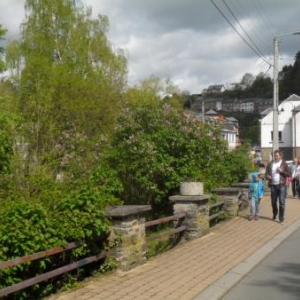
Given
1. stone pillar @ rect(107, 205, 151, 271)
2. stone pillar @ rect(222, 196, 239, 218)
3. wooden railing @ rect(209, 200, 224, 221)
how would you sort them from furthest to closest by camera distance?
stone pillar @ rect(222, 196, 239, 218)
wooden railing @ rect(209, 200, 224, 221)
stone pillar @ rect(107, 205, 151, 271)

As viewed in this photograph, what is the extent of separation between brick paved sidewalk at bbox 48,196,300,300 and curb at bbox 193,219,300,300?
3.9 inches

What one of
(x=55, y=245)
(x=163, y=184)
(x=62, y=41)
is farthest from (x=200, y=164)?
(x=62, y=41)

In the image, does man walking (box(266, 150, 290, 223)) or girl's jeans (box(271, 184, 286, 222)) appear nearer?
girl's jeans (box(271, 184, 286, 222))

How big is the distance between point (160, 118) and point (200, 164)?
142cm

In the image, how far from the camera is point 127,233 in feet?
26.0

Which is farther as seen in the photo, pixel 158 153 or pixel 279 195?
pixel 279 195

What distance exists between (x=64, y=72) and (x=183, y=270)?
1705 centimetres

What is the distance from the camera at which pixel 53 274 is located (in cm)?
640

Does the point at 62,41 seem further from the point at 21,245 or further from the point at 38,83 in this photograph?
the point at 21,245

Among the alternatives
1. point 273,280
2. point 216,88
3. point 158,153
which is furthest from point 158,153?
point 216,88

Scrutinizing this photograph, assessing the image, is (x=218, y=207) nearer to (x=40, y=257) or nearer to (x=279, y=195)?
(x=279, y=195)

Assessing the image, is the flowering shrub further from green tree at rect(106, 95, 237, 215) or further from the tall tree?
the tall tree

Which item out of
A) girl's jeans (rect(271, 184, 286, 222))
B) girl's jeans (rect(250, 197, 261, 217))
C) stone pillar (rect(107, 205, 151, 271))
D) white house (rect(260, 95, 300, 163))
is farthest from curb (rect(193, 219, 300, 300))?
white house (rect(260, 95, 300, 163))

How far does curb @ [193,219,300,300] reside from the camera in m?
6.89
